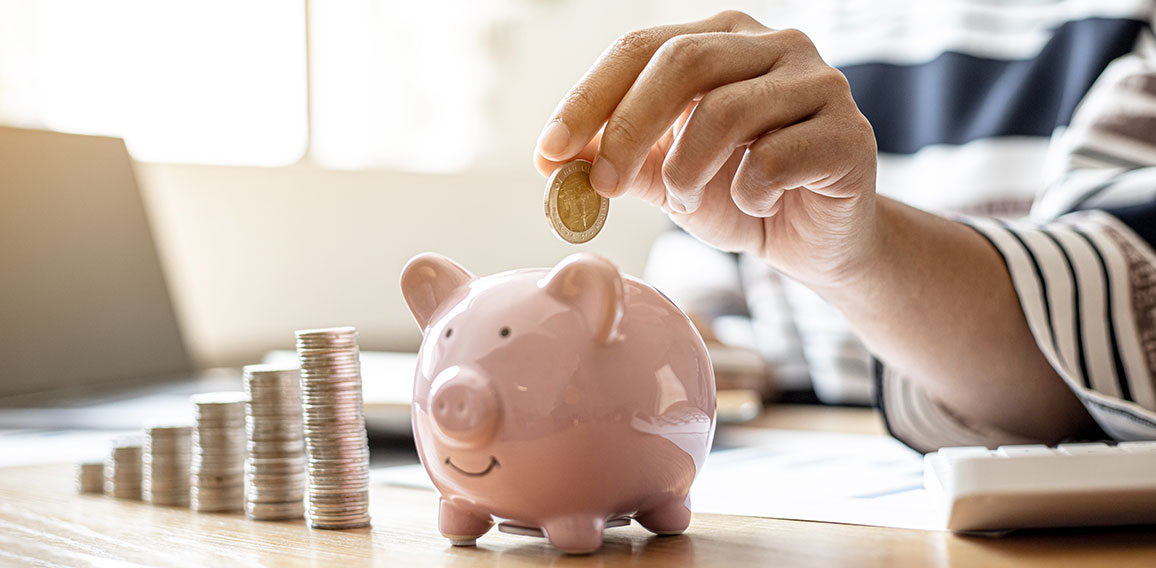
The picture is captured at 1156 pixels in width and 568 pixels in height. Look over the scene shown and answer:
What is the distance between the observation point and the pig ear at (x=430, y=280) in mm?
650

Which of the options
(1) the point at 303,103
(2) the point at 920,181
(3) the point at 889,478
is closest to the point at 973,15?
(2) the point at 920,181

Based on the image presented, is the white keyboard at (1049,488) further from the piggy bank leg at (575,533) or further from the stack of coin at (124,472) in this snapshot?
the stack of coin at (124,472)

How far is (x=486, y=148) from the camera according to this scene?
293 centimetres

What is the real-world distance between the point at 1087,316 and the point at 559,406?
0.64 metres

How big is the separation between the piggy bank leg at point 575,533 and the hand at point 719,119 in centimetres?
22

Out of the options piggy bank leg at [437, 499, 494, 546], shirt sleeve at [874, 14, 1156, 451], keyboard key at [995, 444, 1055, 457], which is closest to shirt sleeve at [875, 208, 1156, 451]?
shirt sleeve at [874, 14, 1156, 451]

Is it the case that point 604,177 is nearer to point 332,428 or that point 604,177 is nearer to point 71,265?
point 332,428

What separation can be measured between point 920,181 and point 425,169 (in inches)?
54.9

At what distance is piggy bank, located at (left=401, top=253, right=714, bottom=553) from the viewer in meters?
0.56

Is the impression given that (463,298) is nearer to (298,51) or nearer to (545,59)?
(298,51)

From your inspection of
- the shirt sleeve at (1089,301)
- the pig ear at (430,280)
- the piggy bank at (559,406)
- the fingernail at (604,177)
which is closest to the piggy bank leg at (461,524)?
the piggy bank at (559,406)

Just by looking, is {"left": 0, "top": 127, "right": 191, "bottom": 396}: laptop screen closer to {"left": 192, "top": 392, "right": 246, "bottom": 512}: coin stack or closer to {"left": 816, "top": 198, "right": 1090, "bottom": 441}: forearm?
{"left": 192, "top": 392, "right": 246, "bottom": 512}: coin stack

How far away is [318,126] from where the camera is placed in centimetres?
270

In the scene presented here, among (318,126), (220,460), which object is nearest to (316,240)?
(318,126)
